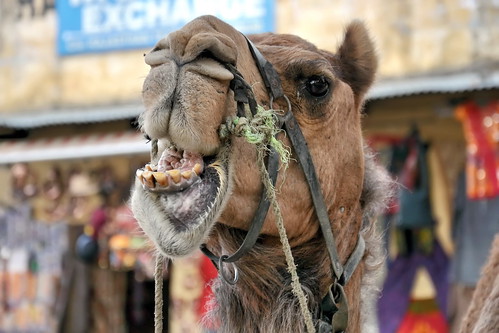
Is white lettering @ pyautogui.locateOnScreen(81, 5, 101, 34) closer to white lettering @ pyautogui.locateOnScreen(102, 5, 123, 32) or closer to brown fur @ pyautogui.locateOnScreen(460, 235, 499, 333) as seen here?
white lettering @ pyautogui.locateOnScreen(102, 5, 123, 32)

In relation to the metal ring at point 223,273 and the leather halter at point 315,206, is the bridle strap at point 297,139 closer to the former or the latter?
the leather halter at point 315,206

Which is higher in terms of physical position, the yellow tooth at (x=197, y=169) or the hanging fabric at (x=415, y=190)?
the yellow tooth at (x=197, y=169)

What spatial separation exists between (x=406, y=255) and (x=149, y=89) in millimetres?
4821

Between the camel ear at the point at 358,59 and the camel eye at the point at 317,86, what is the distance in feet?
0.79

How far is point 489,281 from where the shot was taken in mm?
3031

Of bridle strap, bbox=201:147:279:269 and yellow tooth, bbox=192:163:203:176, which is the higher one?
yellow tooth, bbox=192:163:203:176

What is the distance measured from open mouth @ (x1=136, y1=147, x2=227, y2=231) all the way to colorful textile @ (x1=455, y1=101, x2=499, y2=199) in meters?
4.26

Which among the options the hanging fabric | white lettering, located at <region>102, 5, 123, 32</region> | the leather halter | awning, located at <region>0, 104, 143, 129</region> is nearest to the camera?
the leather halter

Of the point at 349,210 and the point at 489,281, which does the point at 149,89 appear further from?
the point at 489,281

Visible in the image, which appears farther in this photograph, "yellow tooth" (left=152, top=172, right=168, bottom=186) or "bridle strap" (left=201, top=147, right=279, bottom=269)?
"bridle strap" (left=201, top=147, right=279, bottom=269)

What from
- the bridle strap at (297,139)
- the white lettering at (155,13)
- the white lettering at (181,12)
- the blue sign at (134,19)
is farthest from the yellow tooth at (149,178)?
the white lettering at (155,13)

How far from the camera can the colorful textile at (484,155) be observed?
19.9 feet

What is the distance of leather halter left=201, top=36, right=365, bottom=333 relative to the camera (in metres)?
2.25

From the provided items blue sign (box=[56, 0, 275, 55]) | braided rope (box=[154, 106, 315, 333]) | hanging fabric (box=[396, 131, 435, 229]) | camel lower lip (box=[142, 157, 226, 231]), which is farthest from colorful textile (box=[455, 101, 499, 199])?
camel lower lip (box=[142, 157, 226, 231])
